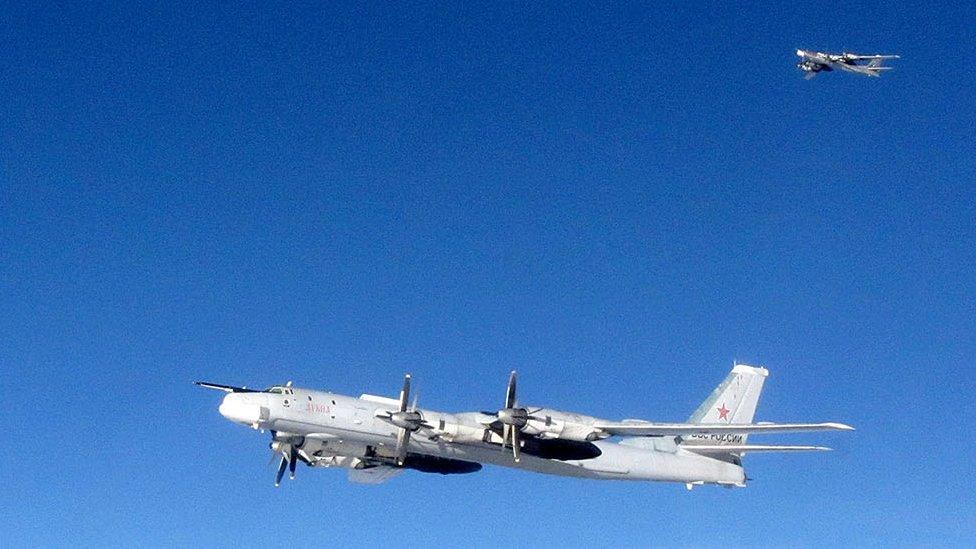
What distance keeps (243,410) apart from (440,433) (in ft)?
27.5

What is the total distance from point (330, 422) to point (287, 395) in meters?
2.11

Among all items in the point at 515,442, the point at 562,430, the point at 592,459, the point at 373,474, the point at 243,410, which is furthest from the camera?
the point at 373,474

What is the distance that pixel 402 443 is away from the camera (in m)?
46.8

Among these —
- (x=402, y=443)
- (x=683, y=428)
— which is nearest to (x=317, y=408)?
(x=402, y=443)

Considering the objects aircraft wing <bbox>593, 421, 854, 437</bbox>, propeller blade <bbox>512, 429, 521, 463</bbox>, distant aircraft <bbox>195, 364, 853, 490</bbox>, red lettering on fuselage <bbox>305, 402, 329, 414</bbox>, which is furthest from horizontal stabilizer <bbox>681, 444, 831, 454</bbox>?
red lettering on fuselage <bbox>305, 402, 329, 414</bbox>

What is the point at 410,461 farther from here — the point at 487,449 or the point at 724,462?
the point at 724,462

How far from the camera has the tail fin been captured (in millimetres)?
60875

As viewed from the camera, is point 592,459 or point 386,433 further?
point 592,459

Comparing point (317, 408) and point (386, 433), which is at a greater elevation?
point (317, 408)

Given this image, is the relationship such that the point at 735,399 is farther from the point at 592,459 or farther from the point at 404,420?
the point at 404,420

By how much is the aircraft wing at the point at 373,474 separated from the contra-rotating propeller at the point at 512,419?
873cm

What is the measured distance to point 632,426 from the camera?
4775 cm

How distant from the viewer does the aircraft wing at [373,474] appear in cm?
5406

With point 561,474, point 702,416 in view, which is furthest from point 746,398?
point 561,474
